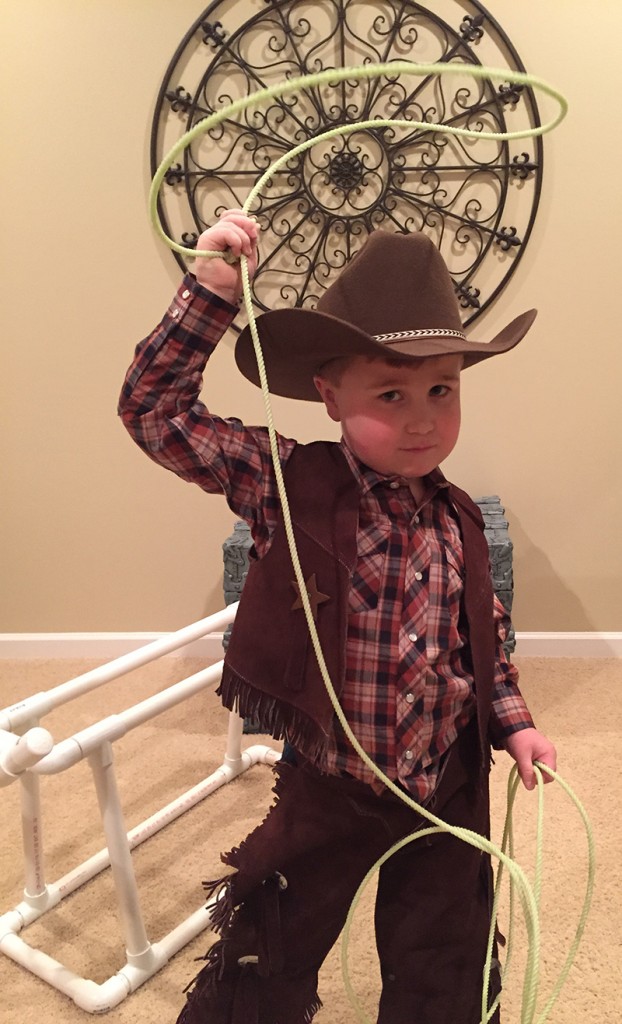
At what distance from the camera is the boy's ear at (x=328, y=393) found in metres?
0.73

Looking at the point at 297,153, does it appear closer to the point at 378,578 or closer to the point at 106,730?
the point at 378,578

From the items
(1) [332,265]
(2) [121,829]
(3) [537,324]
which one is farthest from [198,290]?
(3) [537,324]

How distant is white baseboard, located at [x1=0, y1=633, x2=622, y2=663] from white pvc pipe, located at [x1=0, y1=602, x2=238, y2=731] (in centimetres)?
72

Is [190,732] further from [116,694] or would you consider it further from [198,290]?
[198,290]

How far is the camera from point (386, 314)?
669 millimetres

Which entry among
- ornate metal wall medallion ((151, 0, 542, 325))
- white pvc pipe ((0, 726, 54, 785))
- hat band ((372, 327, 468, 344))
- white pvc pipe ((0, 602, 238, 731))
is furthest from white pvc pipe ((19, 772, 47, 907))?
ornate metal wall medallion ((151, 0, 542, 325))

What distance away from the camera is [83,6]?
1.63 m

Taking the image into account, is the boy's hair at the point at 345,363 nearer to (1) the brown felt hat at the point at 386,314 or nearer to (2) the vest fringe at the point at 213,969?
(1) the brown felt hat at the point at 386,314

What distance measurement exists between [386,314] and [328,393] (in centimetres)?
10

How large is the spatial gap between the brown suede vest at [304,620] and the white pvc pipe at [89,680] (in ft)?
1.11

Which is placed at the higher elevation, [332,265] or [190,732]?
[332,265]

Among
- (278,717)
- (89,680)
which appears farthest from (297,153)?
(89,680)

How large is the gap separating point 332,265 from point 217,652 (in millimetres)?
1006

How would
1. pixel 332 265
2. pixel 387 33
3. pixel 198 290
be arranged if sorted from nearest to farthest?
pixel 198 290 → pixel 387 33 → pixel 332 265
